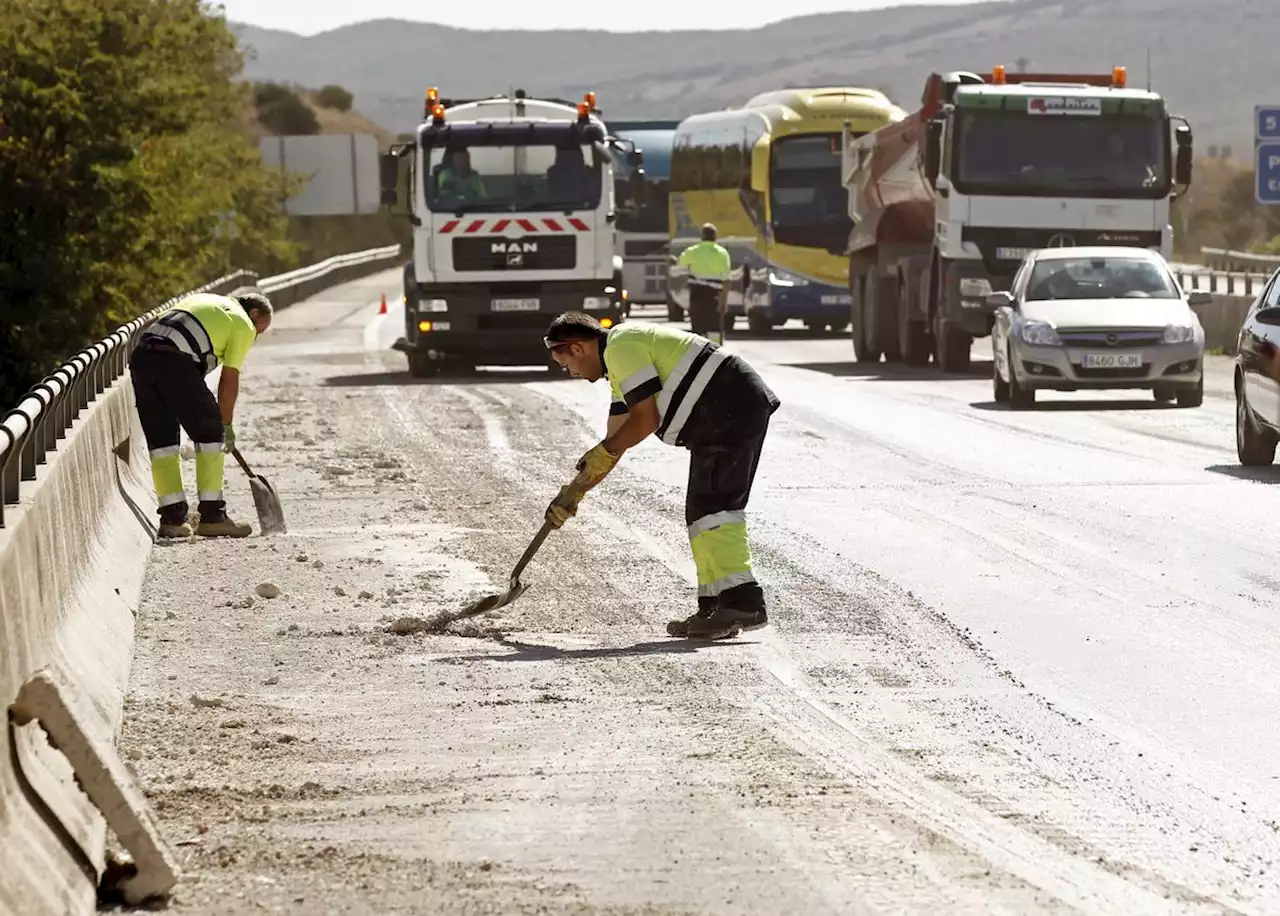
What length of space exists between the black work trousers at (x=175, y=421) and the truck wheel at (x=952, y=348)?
16.9 metres

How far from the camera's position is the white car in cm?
2338

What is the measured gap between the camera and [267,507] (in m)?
14.0

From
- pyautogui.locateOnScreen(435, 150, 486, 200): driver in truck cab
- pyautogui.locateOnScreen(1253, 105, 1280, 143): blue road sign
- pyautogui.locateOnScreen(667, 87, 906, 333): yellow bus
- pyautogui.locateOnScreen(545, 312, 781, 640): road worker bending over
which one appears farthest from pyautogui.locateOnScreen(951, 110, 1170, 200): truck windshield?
pyautogui.locateOnScreen(545, 312, 781, 640): road worker bending over

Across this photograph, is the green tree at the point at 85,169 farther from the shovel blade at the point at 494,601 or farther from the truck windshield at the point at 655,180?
the shovel blade at the point at 494,601

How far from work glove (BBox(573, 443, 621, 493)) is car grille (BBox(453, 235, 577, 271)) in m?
18.7

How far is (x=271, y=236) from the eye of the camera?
75188mm

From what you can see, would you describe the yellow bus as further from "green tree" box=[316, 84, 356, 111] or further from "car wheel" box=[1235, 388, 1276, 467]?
"green tree" box=[316, 84, 356, 111]

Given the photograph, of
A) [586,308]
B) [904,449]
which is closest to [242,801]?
[904,449]

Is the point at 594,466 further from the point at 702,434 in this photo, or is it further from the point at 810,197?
the point at 810,197

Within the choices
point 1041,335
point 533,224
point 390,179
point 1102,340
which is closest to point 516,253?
point 533,224

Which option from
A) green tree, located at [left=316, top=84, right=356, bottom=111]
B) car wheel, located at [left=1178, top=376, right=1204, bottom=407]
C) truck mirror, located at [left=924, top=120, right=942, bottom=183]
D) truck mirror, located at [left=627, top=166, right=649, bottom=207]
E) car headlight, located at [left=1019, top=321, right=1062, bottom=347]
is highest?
green tree, located at [left=316, top=84, right=356, bottom=111]

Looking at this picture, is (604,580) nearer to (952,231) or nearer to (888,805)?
(888,805)

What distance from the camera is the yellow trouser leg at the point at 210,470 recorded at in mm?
14031

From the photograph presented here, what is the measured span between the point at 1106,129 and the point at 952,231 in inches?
81.5
